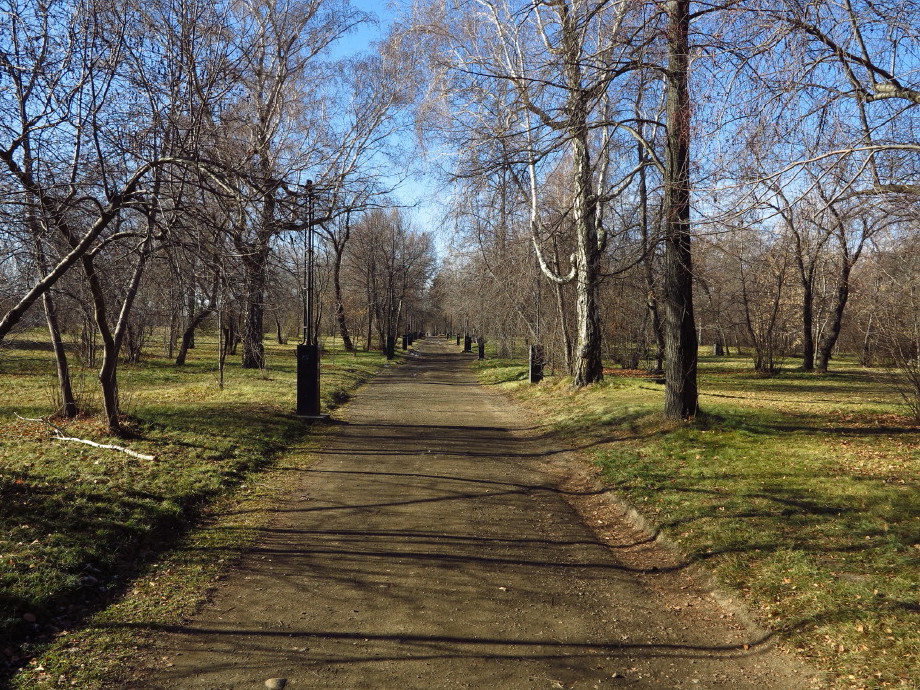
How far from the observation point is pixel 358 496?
7383 mm

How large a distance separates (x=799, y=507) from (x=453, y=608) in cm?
387

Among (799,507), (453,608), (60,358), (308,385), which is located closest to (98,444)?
(60,358)

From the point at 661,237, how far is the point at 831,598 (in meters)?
6.58

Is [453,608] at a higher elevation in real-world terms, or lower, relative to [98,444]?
lower

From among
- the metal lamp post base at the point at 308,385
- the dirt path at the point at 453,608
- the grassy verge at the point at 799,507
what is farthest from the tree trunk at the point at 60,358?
the grassy verge at the point at 799,507

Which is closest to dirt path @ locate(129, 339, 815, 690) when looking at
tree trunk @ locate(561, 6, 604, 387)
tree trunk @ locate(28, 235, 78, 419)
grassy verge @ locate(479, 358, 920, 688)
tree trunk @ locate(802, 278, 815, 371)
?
grassy verge @ locate(479, 358, 920, 688)

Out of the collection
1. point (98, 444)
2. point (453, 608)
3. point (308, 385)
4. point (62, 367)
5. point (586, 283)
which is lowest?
point (453, 608)

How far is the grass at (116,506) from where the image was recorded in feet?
14.0

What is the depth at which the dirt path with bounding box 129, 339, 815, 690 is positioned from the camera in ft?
11.9

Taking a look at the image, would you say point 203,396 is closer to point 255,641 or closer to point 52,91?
point 52,91

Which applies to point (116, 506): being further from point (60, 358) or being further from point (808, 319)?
point (808, 319)

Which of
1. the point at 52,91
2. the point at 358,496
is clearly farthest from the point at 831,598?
the point at 52,91

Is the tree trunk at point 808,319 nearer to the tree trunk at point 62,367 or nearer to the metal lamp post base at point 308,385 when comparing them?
the metal lamp post base at point 308,385

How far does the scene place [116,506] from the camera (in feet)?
20.2
